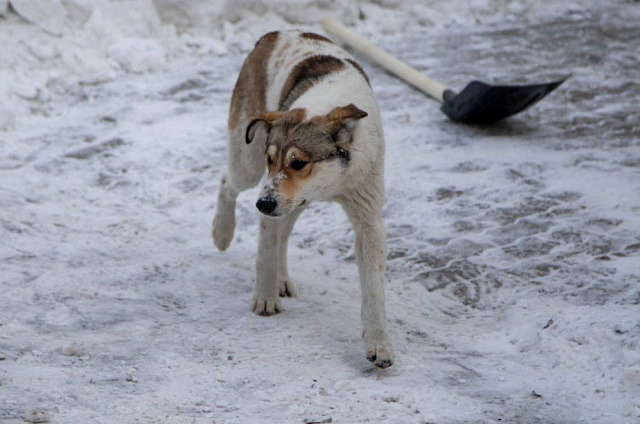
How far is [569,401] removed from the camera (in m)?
3.75

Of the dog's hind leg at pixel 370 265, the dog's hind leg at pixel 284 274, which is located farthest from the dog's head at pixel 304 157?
the dog's hind leg at pixel 284 274

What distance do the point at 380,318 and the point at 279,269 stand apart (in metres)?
1.09

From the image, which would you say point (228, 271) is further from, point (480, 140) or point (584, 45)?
point (584, 45)

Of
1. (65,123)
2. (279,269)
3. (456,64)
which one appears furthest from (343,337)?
(456,64)

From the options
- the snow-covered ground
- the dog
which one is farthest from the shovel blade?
the dog

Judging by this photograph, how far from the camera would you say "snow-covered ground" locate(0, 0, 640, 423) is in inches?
149

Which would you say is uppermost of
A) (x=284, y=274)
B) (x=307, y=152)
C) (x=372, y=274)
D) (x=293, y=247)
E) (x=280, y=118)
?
(x=280, y=118)

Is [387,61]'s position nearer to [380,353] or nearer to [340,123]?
[340,123]

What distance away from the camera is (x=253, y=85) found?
16.6ft

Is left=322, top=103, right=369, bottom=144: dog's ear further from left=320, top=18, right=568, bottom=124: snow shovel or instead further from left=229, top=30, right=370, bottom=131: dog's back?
left=320, top=18, right=568, bottom=124: snow shovel

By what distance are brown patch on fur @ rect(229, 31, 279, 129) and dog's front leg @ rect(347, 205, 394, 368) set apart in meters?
1.13

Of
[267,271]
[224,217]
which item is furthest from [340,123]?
[224,217]

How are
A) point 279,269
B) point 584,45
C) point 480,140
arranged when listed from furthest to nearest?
point 584,45
point 480,140
point 279,269

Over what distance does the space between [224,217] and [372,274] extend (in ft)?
5.19
